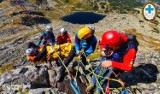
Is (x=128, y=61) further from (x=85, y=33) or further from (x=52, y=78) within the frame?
(x=52, y=78)

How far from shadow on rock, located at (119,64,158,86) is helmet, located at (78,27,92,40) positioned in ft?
15.3

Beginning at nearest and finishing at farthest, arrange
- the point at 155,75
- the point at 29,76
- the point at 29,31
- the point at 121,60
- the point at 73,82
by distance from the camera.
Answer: the point at 121,60 < the point at 73,82 < the point at 29,76 < the point at 155,75 < the point at 29,31

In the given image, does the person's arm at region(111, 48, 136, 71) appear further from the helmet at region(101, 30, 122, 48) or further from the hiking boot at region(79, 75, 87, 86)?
the hiking boot at region(79, 75, 87, 86)

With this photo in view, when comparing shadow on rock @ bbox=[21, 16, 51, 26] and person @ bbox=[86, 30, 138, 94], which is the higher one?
person @ bbox=[86, 30, 138, 94]

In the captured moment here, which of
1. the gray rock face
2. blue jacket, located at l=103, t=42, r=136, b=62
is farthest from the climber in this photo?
blue jacket, located at l=103, t=42, r=136, b=62

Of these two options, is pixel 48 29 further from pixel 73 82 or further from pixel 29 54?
pixel 73 82

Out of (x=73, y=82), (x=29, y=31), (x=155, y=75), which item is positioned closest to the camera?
(x=73, y=82)

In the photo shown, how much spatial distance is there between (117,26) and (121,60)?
174 m

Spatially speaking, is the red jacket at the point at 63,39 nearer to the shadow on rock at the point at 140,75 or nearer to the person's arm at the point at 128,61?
the shadow on rock at the point at 140,75

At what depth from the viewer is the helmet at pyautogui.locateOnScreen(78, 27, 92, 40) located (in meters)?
18.1

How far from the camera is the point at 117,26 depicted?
187 m

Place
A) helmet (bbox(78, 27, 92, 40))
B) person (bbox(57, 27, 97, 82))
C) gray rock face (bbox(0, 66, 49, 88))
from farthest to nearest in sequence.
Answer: gray rock face (bbox(0, 66, 49, 88)) < person (bbox(57, 27, 97, 82)) < helmet (bbox(78, 27, 92, 40))

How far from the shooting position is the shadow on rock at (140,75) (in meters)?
20.4

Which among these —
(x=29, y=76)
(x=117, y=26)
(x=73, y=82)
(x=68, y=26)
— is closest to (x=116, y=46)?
(x=73, y=82)
